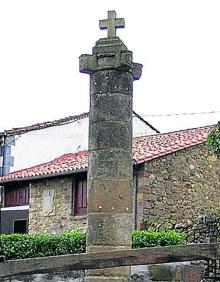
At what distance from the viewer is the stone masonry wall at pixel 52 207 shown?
63.4 feet

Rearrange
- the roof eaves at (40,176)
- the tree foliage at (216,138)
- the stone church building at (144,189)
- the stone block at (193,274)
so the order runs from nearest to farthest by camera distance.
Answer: the stone block at (193,274)
the tree foliage at (216,138)
the stone church building at (144,189)
the roof eaves at (40,176)

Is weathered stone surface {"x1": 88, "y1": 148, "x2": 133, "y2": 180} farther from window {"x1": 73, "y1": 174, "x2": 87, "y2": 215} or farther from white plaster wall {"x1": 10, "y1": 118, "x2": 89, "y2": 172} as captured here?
white plaster wall {"x1": 10, "y1": 118, "x2": 89, "y2": 172}

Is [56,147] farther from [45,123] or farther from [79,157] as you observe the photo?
[79,157]

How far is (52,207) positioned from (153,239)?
6.11 meters

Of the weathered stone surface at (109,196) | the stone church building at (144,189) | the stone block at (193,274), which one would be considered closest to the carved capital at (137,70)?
the weathered stone surface at (109,196)

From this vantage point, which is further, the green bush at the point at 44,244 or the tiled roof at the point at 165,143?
the tiled roof at the point at 165,143

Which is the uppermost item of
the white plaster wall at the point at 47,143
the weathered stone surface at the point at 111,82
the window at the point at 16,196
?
the white plaster wall at the point at 47,143

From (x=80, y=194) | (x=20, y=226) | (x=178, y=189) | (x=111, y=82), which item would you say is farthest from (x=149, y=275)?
(x=20, y=226)

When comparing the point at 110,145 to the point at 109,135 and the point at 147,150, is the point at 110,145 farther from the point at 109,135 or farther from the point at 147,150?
the point at 147,150

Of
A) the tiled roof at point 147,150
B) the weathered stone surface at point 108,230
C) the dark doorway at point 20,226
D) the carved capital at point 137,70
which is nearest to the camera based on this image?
the weathered stone surface at point 108,230

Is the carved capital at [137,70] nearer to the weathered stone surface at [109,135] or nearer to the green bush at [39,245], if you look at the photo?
the weathered stone surface at [109,135]

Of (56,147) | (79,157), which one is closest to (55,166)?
(79,157)

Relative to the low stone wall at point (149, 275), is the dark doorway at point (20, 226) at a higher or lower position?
higher

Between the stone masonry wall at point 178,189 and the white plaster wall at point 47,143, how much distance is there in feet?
19.9
